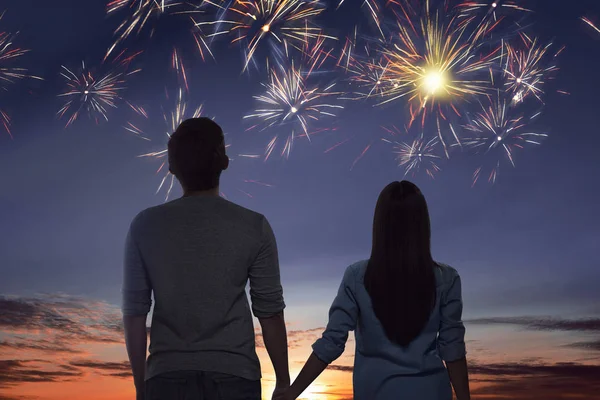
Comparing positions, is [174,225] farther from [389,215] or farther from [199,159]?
[389,215]

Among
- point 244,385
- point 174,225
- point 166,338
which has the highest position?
point 174,225

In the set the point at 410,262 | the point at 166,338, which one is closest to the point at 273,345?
the point at 166,338

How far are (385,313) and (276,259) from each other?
900 mm

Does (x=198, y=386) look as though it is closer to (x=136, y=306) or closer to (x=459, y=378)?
(x=136, y=306)

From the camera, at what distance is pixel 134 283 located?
461cm

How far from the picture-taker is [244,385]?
14.6ft

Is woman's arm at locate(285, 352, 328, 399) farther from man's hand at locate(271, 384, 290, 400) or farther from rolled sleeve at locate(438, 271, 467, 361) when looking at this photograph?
rolled sleeve at locate(438, 271, 467, 361)

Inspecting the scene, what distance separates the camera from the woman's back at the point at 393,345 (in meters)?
5.05

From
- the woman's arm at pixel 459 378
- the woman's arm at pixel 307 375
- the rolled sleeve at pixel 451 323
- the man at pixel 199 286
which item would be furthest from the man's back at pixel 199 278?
the woman's arm at pixel 459 378

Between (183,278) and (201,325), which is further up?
(183,278)

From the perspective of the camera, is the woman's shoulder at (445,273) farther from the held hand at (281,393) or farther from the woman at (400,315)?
the held hand at (281,393)

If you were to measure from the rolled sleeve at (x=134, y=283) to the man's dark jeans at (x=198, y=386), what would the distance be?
505 millimetres

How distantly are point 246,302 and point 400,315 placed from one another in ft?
3.85

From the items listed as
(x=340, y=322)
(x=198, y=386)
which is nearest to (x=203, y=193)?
(x=198, y=386)
